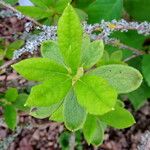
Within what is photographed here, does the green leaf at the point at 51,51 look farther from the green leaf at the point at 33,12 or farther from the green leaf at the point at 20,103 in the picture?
the green leaf at the point at 20,103

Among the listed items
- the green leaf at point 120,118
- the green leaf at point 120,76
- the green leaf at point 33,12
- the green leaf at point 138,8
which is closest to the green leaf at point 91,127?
the green leaf at point 120,118

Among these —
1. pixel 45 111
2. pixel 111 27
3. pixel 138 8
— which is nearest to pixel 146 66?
pixel 138 8

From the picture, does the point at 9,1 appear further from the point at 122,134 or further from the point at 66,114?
the point at 122,134

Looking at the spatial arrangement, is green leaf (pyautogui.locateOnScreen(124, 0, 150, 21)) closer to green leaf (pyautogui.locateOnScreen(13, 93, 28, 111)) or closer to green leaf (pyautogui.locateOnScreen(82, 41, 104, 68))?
green leaf (pyautogui.locateOnScreen(13, 93, 28, 111))

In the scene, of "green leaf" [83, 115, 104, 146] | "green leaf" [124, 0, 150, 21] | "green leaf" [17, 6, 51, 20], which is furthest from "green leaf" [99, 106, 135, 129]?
"green leaf" [124, 0, 150, 21]

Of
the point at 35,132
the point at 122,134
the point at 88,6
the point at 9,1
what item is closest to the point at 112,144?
the point at 122,134

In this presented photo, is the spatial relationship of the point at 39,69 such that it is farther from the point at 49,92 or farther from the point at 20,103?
the point at 20,103
